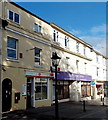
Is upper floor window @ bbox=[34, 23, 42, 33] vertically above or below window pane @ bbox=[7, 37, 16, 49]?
above

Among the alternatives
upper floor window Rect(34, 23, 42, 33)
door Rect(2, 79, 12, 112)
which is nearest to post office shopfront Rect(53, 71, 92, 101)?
upper floor window Rect(34, 23, 42, 33)

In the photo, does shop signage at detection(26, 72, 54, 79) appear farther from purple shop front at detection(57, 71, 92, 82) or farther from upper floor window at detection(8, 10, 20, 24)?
upper floor window at detection(8, 10, 20, 24)

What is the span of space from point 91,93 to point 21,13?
19288 mm

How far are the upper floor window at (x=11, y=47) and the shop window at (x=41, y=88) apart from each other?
3736mm

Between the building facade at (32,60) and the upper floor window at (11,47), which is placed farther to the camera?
the upper floor window at (11,47)

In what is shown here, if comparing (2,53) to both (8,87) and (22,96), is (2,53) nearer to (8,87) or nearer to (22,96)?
(8,87)

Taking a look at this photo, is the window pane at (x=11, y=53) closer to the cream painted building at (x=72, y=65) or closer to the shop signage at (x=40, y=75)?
the shop signage at (x=40, y=75)

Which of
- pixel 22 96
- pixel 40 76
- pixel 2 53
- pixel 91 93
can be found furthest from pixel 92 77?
pixel 2 53

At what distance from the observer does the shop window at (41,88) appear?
17986 millimetres

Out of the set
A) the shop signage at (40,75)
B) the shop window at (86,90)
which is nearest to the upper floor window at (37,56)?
the shop signage at (40,75)

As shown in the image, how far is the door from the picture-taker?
46.6 feet

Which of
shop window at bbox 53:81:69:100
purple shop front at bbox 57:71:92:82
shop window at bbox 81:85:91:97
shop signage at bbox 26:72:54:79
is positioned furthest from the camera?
shop window at bbox 81:85:91:97

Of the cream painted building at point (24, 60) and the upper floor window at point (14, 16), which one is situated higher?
the upper floor window at point (14, 16)

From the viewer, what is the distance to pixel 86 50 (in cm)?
3031
